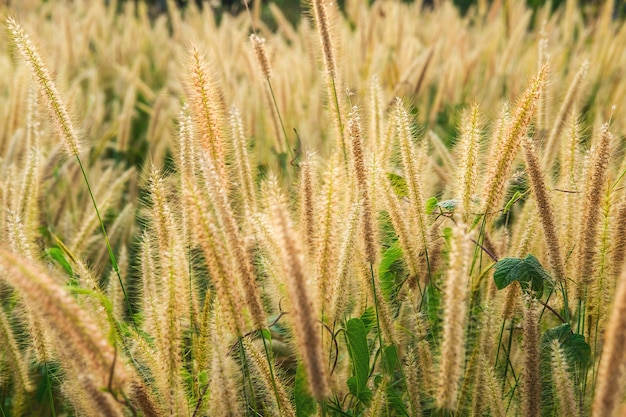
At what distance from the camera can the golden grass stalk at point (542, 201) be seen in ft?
4.54

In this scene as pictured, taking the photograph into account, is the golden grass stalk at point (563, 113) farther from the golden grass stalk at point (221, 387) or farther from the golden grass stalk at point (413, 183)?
the golden grass stalk at point (221, 387)

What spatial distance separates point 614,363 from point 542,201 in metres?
0.55

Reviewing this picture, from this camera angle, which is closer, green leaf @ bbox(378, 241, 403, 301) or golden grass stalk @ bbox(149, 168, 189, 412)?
golden grass stalk @ bbox(149, 168, 189, 412)

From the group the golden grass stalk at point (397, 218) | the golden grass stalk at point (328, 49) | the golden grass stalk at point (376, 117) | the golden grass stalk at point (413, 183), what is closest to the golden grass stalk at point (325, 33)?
the golden grass stalk at point (328, 49)

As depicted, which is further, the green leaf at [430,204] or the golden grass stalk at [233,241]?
the green leaf at [430,204]

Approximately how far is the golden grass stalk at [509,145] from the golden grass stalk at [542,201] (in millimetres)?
50

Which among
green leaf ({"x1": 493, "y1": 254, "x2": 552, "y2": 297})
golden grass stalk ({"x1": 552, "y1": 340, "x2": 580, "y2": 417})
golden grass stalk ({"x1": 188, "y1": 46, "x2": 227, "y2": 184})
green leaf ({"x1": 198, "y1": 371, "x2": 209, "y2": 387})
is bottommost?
green leaf ({"x1": 198, "y1": 371, "x2": 209, "y2": 387})

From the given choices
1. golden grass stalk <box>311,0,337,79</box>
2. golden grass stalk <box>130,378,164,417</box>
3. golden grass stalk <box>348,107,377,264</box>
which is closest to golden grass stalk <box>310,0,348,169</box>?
golden grass stalk <box>311,0,337,79</box>

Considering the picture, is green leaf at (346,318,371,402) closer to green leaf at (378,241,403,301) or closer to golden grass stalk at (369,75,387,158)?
green leaf at (378,241,403,301)

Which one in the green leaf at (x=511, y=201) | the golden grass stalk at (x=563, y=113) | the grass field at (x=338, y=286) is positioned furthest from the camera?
the golden grass stalk at (x=563, y=113)

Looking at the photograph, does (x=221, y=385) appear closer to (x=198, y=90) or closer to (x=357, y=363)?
(x=357, y=363)

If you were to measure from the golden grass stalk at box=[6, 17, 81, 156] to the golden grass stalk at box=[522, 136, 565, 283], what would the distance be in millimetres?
1099

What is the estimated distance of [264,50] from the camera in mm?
2117

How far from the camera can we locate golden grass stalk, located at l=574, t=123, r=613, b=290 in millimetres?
1412
